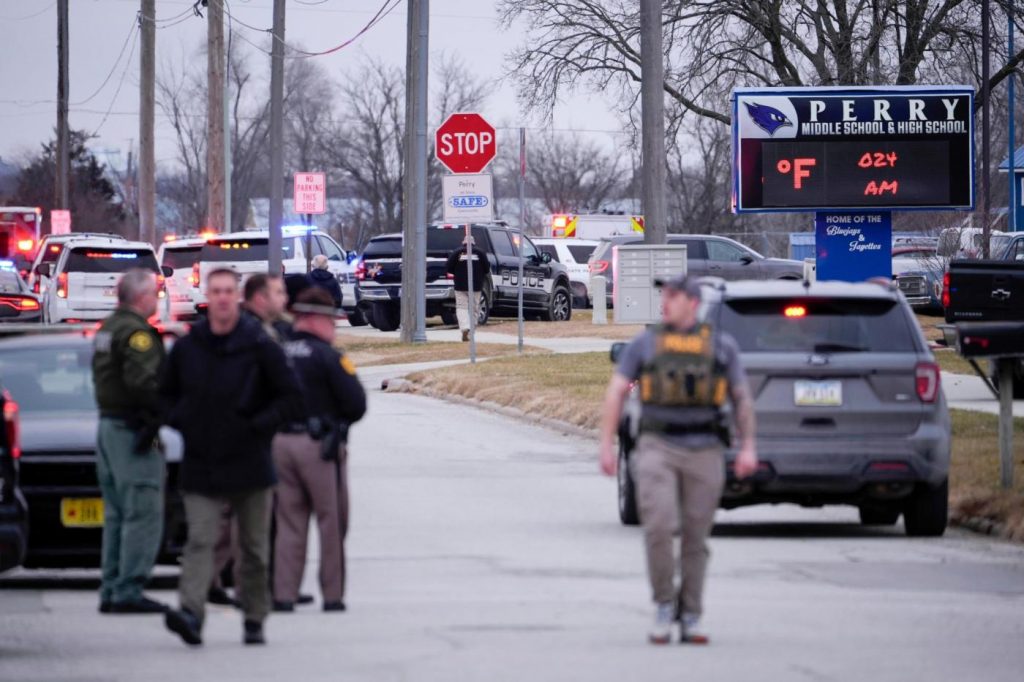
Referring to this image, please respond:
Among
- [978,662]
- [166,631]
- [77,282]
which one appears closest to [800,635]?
[978,662]

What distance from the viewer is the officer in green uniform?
10.2 metres

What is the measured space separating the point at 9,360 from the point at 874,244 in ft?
56.4

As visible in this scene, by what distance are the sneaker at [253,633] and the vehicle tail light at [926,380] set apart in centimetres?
549

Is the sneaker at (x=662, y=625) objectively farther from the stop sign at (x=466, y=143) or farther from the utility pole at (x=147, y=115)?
the utility pole at (x=147, y=115)

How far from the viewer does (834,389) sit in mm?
13141

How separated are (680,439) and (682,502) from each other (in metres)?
0.31

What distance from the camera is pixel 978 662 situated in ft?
29.8

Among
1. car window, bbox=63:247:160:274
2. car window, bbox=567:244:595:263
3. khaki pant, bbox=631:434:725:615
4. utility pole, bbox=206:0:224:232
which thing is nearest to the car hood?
khaki pant, bbox=631:434:725:615

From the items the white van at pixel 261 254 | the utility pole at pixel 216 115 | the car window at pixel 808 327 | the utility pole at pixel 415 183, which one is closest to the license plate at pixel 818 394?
the car window at pixel 808 327

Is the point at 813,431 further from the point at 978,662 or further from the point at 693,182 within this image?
the point at 693,182

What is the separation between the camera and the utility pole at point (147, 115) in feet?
153

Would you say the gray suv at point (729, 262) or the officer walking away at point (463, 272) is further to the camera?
the gray suv at point (729, 262)

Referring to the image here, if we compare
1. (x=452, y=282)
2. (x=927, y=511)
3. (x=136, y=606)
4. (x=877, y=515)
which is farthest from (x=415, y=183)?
(x=136, y=606)

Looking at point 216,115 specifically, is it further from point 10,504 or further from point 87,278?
point 10,504
